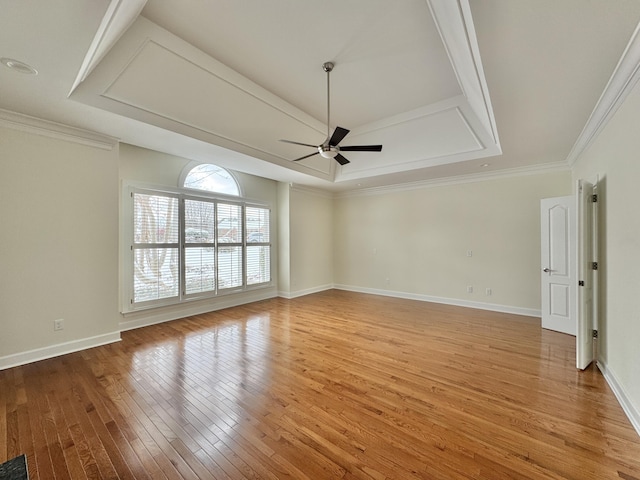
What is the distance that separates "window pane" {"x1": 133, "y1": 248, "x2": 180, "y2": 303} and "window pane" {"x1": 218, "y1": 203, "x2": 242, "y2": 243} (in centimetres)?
101

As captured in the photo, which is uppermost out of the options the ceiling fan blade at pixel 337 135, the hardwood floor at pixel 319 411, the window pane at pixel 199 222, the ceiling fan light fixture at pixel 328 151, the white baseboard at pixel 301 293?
the ceiling fan blade at pixel 337 135

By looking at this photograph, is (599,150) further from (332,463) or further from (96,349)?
(96,349)

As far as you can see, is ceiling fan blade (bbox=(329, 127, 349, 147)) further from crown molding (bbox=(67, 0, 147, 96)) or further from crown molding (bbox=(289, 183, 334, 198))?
crown molding (bbox=(289, 183, 334, 198))

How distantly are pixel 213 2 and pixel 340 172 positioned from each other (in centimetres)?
392

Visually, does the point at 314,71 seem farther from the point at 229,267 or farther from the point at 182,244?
the point at 229,267

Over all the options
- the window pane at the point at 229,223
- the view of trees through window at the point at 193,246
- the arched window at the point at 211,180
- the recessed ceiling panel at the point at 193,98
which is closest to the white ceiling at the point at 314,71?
the recessed ceiling panel at the point at 193,98

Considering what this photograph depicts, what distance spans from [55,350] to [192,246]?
2.28 meters

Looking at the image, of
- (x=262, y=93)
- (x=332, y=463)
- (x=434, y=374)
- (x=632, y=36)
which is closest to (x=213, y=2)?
(x=262, y=93)

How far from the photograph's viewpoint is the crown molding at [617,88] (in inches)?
72.6

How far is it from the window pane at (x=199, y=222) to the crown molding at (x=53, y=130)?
153 cm

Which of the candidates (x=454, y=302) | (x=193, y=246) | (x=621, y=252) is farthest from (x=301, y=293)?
(x=621, y=252)

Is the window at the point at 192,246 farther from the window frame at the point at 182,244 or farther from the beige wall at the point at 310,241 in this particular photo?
the beige wall at the point at 310,241

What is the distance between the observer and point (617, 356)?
2.44 m

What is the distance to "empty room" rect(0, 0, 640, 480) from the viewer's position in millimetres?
1781
